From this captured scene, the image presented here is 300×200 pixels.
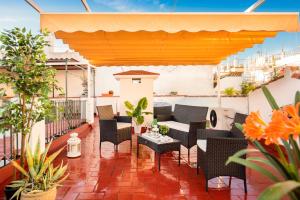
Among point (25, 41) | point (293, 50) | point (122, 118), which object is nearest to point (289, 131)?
point (25, 41)

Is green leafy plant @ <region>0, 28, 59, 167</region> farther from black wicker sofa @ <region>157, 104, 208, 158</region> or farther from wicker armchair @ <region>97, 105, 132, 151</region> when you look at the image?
black wicker sofa @ <region>157, 104, 208, 158</region>

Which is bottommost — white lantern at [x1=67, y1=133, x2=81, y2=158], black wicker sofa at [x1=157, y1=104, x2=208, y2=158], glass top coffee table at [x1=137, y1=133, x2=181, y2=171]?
white lantern at [x1=67, y1=133, x2=81, y2=158]

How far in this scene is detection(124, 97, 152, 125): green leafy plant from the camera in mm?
8172

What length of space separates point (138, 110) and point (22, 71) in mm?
5607

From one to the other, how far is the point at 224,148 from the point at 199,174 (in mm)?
1140

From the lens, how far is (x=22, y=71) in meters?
2.73

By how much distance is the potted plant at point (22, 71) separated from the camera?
2.70 meters

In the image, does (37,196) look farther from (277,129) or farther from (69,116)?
(69,116)

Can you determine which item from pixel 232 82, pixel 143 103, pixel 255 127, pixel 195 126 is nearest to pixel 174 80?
pixel 232 82

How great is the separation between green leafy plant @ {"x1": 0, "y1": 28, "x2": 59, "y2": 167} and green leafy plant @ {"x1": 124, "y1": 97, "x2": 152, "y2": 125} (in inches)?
209

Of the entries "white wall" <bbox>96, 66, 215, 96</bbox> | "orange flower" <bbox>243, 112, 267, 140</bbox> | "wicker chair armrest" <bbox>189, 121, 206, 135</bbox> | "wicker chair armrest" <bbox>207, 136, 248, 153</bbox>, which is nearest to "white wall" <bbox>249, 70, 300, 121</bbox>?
"wicker chair armrest" <bbox>189, 121, 206, 135</bbox>

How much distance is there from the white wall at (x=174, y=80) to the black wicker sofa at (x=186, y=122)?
8.57 meters

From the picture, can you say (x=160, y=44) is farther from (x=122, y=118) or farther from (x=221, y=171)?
(x=221, y=171)

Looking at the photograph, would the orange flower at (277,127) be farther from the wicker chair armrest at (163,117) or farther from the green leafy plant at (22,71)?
the wicker chair armrest at (163,117)
